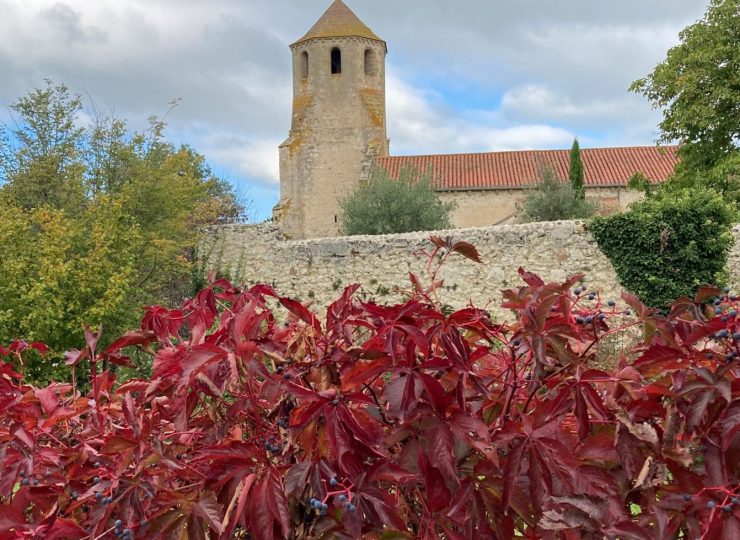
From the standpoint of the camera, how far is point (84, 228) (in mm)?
12703

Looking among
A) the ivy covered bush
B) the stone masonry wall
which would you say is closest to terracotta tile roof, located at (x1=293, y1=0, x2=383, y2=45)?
the stone masonry wall

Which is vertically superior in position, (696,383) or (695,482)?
(696,383)

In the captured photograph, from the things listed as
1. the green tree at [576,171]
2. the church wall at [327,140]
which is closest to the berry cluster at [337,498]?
the green tree at [576,171]

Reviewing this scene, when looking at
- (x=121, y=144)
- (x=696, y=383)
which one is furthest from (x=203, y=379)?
(x=121, y=144)

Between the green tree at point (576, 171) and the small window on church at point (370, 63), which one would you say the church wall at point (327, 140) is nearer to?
the small window on church at point (370, 63)

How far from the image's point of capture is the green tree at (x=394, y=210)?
23578mm

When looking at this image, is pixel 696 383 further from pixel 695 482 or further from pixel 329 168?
pixel 329 168

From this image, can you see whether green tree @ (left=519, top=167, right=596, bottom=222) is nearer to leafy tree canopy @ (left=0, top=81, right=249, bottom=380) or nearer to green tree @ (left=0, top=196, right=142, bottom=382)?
leafy tree canopy @ (left=0, top=81, right=249, bottom=380)

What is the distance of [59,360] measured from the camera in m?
10.5

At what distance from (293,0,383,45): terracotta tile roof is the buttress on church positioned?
0.06 m

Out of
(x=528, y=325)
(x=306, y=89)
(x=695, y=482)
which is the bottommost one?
(x=695, y=482)

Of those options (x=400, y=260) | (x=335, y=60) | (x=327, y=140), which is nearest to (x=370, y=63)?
(x=335, y=60)

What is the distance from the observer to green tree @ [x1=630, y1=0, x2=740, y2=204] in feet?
70.2

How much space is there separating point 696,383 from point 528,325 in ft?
1.08
